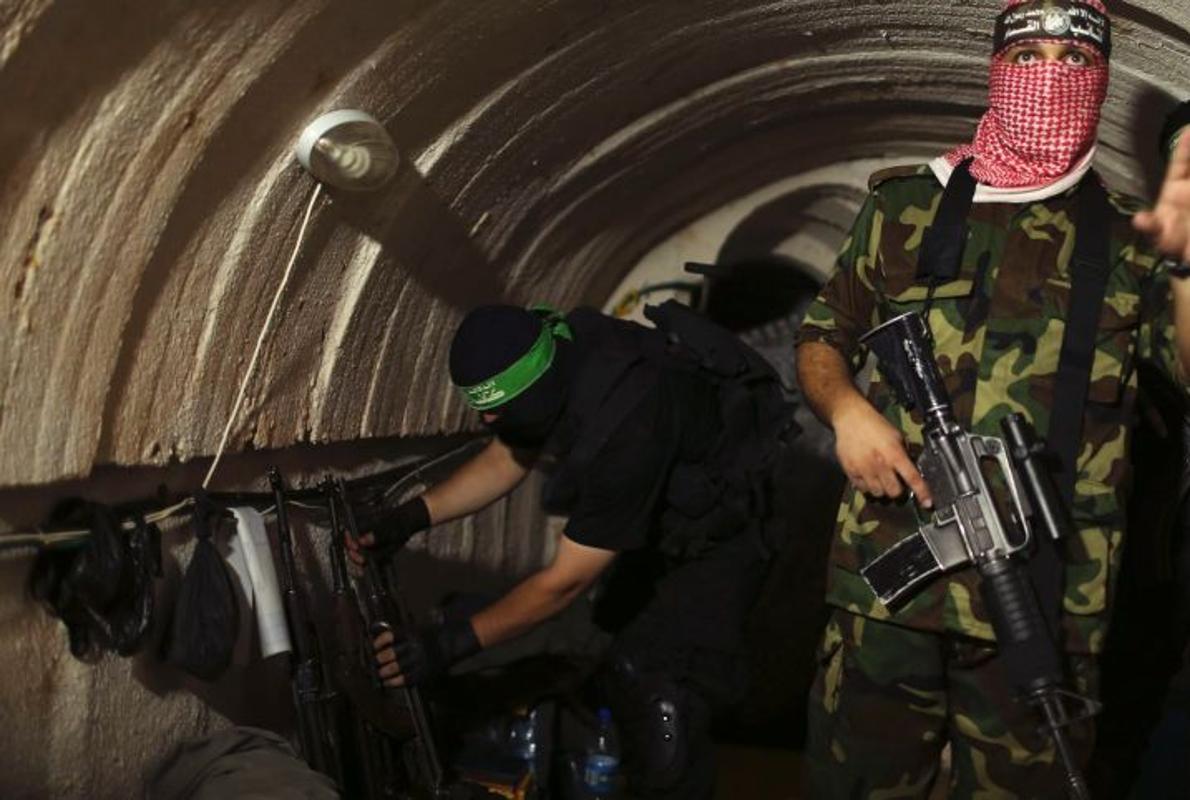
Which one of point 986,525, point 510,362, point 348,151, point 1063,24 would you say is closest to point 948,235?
point 1063,24

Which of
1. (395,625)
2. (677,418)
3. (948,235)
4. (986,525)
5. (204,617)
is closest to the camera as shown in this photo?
(986,525)

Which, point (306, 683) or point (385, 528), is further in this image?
point (385, 528)

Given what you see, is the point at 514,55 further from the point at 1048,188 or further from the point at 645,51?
the point at 1048,188

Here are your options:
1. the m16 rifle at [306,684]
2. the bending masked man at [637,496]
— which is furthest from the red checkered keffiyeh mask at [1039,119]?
the m16 rifle at [306,684]

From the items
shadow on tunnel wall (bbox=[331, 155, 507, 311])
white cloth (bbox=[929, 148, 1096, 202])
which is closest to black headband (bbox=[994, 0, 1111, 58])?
white cloth (bbox=[929, 148, 1096, 202])

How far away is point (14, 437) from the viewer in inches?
76.7

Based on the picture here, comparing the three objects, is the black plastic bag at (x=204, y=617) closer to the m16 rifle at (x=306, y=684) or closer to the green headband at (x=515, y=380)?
the m16 rifle at (x=306, y=684)

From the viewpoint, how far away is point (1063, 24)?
2.10 m

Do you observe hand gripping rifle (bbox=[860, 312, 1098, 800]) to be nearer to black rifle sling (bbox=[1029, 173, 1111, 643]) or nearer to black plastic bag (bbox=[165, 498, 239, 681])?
black rifle sling (bbox=[1029, 173, 1111, 643])

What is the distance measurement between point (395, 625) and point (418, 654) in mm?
146

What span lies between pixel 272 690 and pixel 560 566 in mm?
893

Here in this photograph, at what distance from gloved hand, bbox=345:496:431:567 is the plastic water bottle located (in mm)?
847

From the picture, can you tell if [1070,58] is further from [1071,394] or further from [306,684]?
[306,684]

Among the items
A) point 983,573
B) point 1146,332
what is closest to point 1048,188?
point 1146,332
